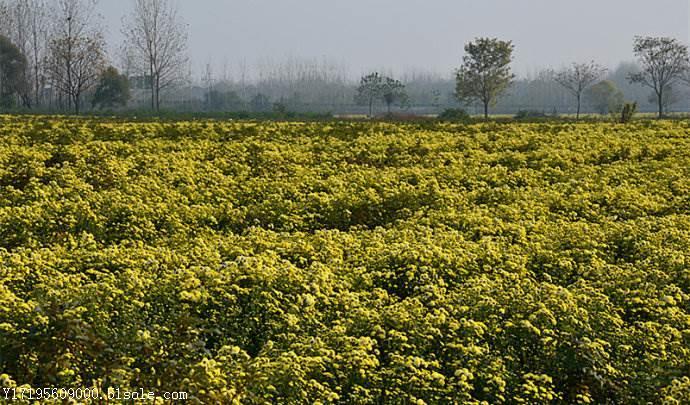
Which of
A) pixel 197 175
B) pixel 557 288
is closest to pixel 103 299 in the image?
pixel 557 288

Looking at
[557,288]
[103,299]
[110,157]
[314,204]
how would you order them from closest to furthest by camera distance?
[103,299] → [557,288] → [314,204] → [110,157]

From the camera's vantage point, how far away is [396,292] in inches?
186

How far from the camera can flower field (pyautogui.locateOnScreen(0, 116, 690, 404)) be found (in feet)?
11.4

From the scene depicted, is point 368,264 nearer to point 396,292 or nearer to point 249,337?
point 396,292

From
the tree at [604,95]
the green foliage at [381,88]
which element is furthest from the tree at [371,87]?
the tree at [604,95]

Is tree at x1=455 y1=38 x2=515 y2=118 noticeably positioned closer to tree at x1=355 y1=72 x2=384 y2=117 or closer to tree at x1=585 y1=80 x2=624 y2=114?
tree at x1=355 y1=72 x2=384 y2=117

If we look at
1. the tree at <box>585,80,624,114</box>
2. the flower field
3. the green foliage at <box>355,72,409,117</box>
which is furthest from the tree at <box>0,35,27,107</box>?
the tree at <box>585,80,624,114</box>

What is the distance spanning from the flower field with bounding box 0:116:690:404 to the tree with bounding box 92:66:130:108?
30.6m

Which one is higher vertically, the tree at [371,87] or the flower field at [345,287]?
the tree at [371,87]

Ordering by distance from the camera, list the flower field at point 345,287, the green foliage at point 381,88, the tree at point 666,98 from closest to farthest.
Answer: the flower field at point 345,287 < the green foliage at point 381,88 < the tree at point 666,98

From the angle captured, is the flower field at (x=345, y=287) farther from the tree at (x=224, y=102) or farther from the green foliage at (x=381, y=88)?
the tree at (x=224, y=102)

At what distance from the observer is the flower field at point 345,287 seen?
11.4ft

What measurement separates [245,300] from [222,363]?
704 millimetres

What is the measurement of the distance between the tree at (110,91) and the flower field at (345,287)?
30.6m
